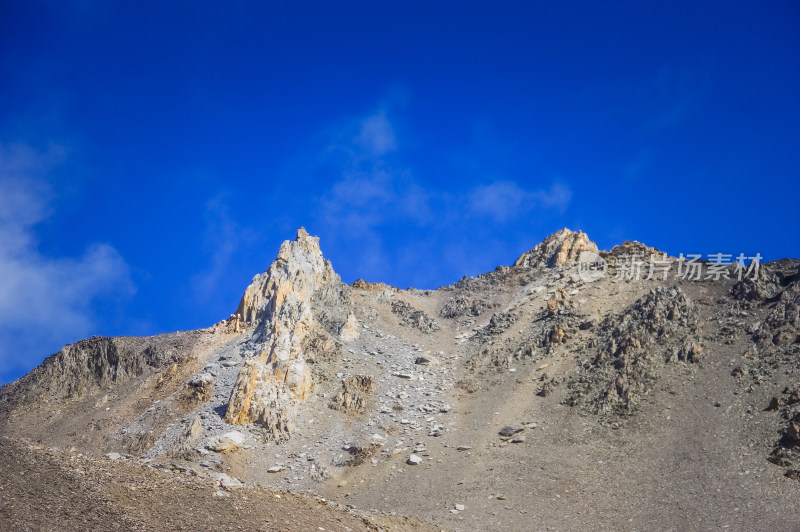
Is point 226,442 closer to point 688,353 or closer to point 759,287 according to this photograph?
point 688,353

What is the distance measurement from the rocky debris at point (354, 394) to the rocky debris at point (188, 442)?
Result: 35.5ft

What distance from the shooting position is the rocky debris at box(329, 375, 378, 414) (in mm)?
54469

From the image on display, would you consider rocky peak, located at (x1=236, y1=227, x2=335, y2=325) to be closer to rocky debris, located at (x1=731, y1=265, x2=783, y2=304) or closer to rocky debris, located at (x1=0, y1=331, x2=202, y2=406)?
rocky debris, located at (x1=0, y1=331, x2=202, y2=406)

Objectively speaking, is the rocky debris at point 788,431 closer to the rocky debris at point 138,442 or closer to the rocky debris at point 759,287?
the rocky debris at point 759,287

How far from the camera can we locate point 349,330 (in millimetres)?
66625

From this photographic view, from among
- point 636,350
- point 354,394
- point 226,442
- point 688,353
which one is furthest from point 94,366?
point 688,353

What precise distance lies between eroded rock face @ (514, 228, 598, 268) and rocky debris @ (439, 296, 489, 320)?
10.6 m

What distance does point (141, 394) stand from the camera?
189 ft

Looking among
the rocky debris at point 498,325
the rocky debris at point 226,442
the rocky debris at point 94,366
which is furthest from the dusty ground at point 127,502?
the rocky debris at point 498,325

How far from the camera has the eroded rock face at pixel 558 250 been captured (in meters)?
79.2

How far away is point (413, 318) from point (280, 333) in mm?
17696

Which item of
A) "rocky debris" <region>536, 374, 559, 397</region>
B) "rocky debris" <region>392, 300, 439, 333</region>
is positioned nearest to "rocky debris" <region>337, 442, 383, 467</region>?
"rocky debris" <region>536, 374, 559, 397</region>

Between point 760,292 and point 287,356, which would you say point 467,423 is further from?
point 760,292

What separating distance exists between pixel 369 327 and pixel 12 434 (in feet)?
110
